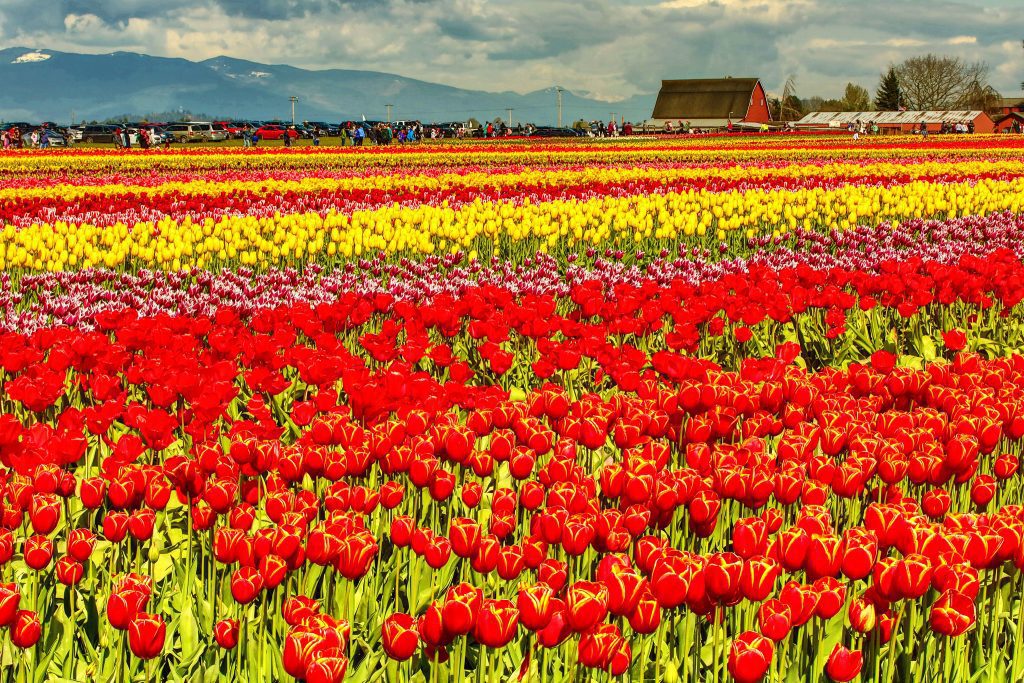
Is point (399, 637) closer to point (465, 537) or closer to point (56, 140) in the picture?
point (465, 537)

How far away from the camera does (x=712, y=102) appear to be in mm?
129500

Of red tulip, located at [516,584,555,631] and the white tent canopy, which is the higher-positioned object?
the white tent canopy

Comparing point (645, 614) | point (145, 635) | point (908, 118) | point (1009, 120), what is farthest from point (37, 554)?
point (1009, 120)

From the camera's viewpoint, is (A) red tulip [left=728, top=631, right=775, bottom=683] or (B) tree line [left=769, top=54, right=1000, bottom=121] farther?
(B) tree line [left=769, top=54, right=1000, bottom=121]

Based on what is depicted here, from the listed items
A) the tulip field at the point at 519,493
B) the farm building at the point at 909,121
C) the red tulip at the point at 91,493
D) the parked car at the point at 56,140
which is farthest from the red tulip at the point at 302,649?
the farm building at the point at 909,121

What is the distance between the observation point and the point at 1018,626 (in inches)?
120

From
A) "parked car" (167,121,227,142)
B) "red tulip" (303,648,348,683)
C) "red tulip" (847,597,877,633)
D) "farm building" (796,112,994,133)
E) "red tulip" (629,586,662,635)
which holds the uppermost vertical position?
"farm building" (796,112,994,133)

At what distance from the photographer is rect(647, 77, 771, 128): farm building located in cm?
12650

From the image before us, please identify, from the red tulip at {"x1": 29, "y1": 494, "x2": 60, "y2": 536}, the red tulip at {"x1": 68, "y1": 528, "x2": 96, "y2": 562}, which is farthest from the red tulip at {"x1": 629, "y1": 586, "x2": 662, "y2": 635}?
the red tulip at {"x1": 29, "y1": 494, "x2": 60, "y2": 536}

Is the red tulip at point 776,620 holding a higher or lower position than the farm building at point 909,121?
lower

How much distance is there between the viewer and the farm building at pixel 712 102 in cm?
12650

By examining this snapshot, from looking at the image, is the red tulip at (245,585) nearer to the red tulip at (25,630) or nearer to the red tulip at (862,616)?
the red tulip at (25,630)

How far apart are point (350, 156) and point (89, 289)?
3274 centimetres

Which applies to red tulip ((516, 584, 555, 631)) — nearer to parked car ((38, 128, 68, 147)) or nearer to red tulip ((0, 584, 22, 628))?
red tulip ((0, 584, 22, 628))
